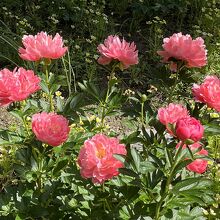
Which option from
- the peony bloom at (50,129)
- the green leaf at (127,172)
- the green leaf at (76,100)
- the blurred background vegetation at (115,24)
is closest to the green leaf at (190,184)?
the green leaf at (127,172)

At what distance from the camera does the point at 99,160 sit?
4.55ft

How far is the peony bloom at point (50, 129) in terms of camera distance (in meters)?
1.48

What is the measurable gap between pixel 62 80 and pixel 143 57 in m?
2.23

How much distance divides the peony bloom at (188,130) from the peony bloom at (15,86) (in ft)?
1.67

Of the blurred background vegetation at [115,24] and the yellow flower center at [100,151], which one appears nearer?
the yellow flower center at [100,151]

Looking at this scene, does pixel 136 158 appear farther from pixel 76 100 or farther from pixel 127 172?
pixel 76 100

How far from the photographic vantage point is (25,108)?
6.04ft

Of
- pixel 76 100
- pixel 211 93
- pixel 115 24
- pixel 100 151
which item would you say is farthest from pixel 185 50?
pixel 115 24

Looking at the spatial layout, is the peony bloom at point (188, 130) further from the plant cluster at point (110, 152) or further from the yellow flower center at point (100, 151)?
the yellow flower center at point (100, 151)

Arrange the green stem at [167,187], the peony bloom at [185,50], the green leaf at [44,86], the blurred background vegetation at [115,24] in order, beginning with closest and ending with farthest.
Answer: the green stem at [167,187] → the peony bloom at [185,50] → the green leaf at [44,86] → the blurred background vegetation at [115,24]

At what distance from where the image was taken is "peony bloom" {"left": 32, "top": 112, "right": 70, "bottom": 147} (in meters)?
1.48

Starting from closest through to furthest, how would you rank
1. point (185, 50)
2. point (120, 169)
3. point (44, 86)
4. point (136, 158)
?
point (120, 169), point (136, 158), point (185, 50), point (44, 86)

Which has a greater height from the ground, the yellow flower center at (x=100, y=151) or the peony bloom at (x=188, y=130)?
the peony bloom at (x=188, y=130)

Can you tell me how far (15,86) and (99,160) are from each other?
1.21 feet
